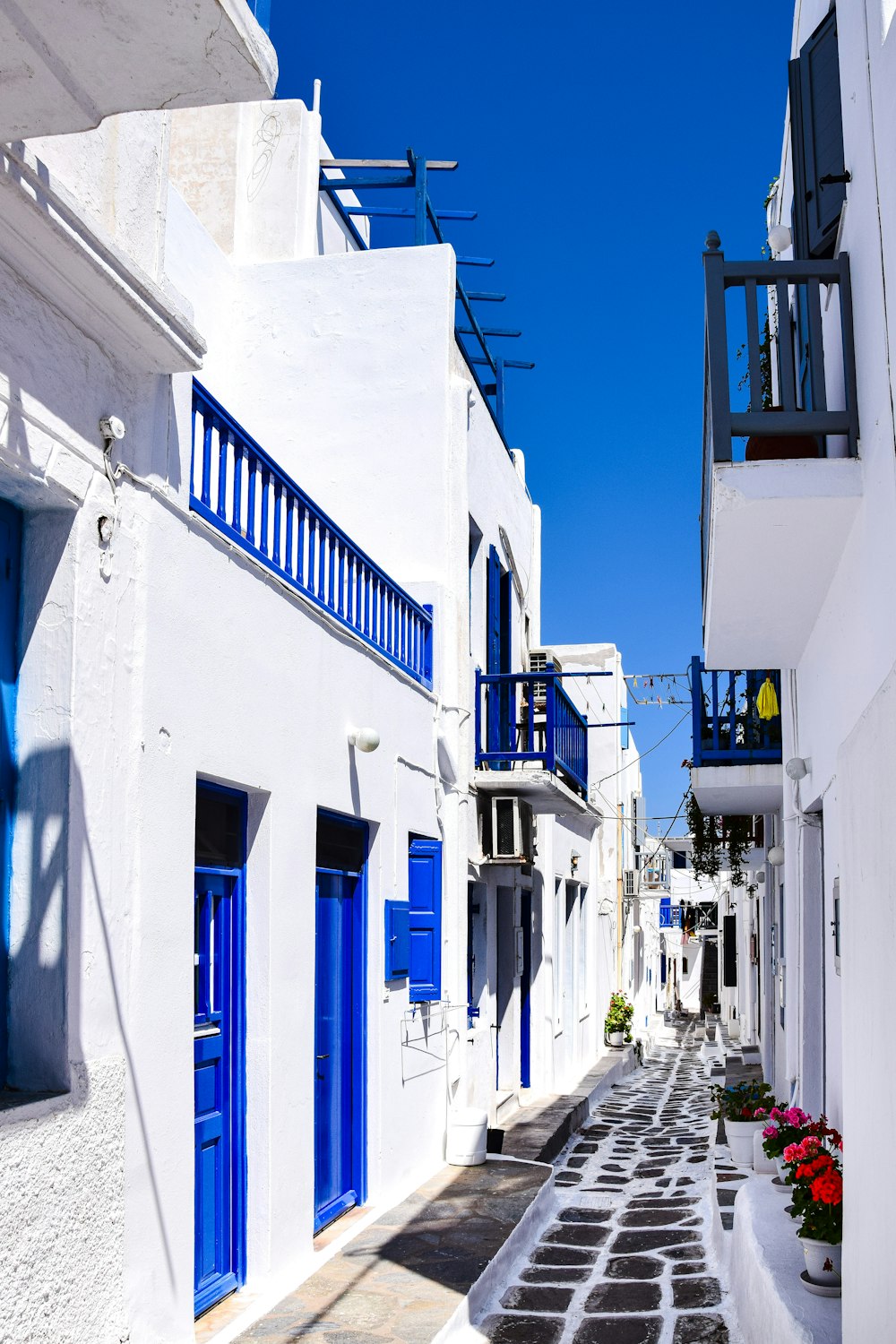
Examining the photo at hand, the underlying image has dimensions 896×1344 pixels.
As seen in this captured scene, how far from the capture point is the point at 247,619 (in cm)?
636

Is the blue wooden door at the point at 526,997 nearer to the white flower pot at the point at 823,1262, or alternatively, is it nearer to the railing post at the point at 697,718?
the railing post at the point at 697,718

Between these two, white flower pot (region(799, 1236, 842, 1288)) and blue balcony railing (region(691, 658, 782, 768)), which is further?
blue balcony railing (region(691, 658, 782, 768))

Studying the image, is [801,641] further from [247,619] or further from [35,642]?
[35,642]

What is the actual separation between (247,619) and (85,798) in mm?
1893

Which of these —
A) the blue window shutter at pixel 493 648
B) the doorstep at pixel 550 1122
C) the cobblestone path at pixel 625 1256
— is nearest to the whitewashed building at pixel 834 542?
the cobblestone path at pixel 625 1256

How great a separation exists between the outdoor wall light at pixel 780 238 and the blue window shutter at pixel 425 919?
4872 millimetres

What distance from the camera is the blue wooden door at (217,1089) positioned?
5.85 meters

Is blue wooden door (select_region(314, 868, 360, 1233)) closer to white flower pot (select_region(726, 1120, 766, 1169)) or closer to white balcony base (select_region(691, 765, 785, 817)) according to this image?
white flower pot (select_region(726, 1120, 766, 1169))

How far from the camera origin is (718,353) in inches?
228

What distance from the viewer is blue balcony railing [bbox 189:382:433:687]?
615cm

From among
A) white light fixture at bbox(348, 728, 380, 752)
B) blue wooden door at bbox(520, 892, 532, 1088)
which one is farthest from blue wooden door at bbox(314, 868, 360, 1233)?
blue wooden door at bbox(520, 892, 532, 1088)

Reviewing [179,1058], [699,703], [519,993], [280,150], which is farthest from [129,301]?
[519,993]

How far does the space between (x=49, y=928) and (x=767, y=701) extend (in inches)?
341

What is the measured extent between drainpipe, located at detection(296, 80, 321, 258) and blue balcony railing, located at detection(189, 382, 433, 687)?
11.4 feet
